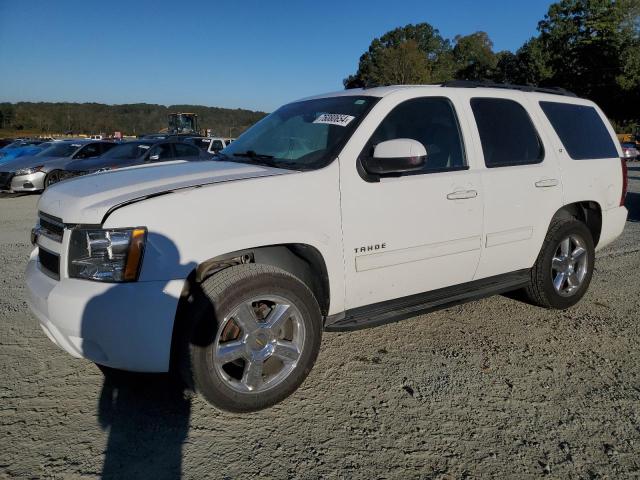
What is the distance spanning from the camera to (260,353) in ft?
9.02

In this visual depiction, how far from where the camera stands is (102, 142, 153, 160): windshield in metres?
12.9

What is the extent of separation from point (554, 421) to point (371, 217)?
154 centimetres

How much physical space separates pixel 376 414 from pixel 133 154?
1198 cm

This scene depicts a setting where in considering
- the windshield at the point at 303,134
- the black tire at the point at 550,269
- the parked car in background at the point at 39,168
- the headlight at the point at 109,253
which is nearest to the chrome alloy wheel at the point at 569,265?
the black tire at the point at 550,269

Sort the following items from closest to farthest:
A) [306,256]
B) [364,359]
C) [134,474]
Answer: [134,474], [306,256], [364,359]

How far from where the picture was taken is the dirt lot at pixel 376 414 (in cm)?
230

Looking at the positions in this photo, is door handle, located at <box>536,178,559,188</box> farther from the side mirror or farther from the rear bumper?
the side mirror

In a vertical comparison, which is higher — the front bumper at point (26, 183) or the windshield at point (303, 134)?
the windshield at point (303, 134)

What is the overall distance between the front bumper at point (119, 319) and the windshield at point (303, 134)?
1180 millimetres

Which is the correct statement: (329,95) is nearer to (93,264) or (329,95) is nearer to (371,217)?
(371,217)

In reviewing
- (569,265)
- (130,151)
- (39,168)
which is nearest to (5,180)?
(39,168)

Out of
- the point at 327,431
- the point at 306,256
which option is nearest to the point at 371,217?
the point at 306,256

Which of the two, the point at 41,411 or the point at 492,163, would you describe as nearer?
the point at 41,411

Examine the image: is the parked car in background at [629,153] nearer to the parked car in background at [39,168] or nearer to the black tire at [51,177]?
the parked car in background at [39,168]
